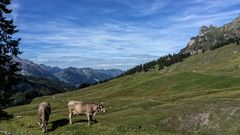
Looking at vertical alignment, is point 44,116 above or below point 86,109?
below

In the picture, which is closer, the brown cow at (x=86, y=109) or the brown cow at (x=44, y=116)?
the brown cow at (x=44, y=116)

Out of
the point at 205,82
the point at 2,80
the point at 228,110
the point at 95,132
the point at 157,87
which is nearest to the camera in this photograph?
the point at 95,132

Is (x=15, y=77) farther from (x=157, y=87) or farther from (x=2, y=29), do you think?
(x=157, y=87)

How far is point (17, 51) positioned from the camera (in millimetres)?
49969

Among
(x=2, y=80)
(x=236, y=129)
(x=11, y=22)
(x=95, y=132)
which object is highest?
(x=11, y=22)

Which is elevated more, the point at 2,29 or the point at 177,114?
the point at 2,29

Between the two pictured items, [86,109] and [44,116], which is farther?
[86,109]

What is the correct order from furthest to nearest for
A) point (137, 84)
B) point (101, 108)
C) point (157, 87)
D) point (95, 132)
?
point (137, 84)
point (157, 87)
point (101, 108)
point (95, 132)

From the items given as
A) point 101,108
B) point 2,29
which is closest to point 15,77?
point 2,29

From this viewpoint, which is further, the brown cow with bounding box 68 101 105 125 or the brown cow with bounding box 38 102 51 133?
the brown cow with bounding box 68 101 105 125

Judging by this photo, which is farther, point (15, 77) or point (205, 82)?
point (205, 82)

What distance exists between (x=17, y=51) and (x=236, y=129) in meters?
31.8

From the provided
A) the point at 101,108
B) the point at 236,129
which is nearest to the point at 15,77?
the point at 101,108

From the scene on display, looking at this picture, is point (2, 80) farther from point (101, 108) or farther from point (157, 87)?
point (157, 87)
